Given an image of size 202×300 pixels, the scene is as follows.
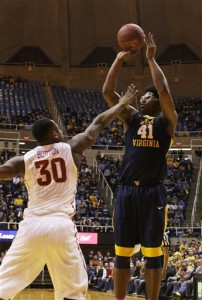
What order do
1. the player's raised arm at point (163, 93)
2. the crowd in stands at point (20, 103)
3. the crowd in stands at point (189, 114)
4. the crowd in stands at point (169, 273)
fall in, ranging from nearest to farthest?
the player's raised arm at point (163, 93)
the crowd in stands at point (169, 273)
the crowd in stands at point (20, 103)
the crowd in stands at point (189, 114)

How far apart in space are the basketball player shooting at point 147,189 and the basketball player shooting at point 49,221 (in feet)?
2.42

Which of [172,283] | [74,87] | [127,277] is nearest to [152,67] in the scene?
[127,277]

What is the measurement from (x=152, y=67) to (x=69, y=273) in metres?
2.34

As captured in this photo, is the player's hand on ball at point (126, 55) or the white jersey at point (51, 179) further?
the player's hand on ball at point (126, 55)

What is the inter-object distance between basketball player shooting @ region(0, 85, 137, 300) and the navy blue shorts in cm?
89

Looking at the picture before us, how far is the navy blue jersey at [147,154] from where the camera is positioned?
20.1ft

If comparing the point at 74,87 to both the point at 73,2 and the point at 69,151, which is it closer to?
the point at 73,2

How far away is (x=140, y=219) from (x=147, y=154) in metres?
0.67

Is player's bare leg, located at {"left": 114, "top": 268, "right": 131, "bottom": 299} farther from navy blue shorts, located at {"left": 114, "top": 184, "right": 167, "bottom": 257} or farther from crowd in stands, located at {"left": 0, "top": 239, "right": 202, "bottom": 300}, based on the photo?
crowd in stands, located at {"left": 0, "top": 239, "right": 202, "bottom": 300}

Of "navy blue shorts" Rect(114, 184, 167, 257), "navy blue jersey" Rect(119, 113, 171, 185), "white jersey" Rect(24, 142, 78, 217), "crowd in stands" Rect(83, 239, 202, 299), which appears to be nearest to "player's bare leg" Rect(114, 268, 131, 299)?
"navy blue shorts" Rect(114, 184, 167, 257)

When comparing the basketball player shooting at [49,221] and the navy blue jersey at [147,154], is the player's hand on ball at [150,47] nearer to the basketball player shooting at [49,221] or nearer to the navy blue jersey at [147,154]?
the navy blue jersey at [147,154]

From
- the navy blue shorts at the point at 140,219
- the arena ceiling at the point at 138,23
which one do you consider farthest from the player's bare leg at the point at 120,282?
the arena ceiling at the point at 138,23

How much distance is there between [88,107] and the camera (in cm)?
3516

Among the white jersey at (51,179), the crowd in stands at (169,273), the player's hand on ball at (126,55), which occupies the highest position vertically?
the player's hand on ball at (126,55)
